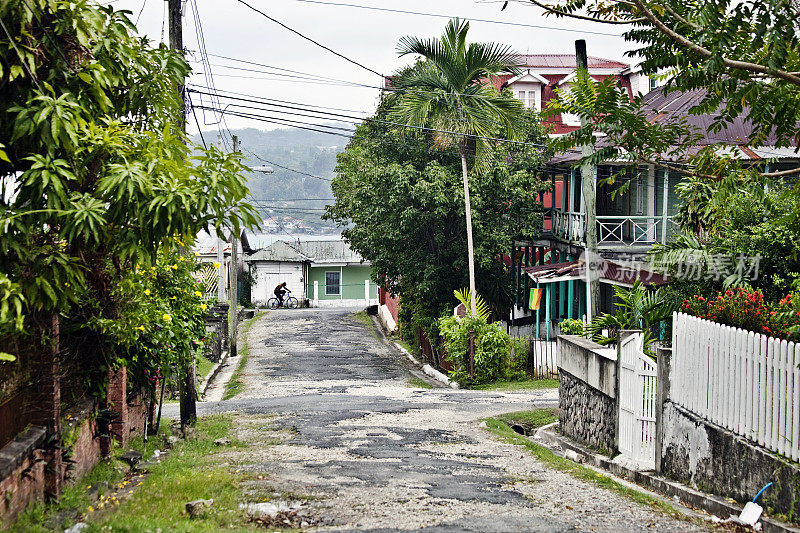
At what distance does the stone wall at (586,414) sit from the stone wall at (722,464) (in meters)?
1.72

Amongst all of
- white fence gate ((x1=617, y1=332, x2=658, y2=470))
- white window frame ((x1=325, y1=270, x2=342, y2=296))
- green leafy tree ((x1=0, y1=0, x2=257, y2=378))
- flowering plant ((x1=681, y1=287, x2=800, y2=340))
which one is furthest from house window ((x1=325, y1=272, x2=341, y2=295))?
green leafy tree ((x1=0, y1=0, x2=257, y2=378))

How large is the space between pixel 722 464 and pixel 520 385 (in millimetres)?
14118

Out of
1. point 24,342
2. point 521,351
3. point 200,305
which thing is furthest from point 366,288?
point 24,342

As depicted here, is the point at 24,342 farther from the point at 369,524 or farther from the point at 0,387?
the point at 369,524

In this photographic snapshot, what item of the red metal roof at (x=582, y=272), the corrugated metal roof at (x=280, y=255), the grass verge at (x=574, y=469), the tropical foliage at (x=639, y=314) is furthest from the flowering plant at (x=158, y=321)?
the corrugated metal roof at (x=280, y=255)

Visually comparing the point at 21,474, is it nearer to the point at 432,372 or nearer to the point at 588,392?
the point at 588,392

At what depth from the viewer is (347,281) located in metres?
60.8

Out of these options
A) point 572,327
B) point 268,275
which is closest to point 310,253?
point 268,275

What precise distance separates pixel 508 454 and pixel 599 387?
179 centimetres

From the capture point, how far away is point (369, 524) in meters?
7.20

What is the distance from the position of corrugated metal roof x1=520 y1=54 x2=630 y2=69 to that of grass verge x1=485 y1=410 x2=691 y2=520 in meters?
29.4

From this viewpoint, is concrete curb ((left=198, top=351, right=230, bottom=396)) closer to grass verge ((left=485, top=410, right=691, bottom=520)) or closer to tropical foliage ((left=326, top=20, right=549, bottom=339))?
tropical foliage ((left=326, top=20, right=549, bottom=339))

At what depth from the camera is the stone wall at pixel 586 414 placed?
1180cm

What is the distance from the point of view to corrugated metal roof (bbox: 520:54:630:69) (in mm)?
41072
